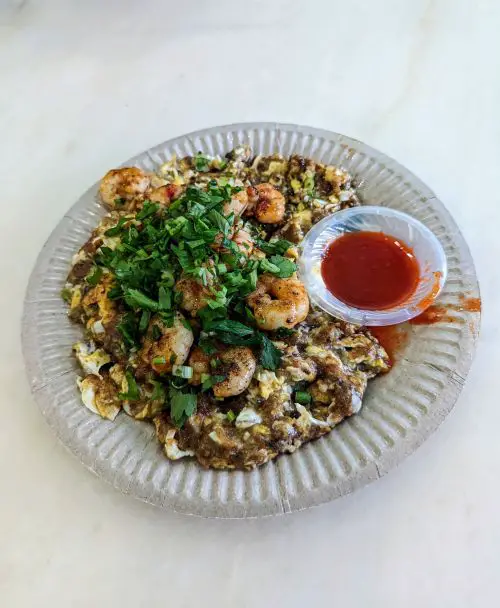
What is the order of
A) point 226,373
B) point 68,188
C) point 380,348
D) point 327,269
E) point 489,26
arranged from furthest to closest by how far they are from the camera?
1. point 489,26
2. point 68,188
3. point 327,269
4. point 380,348
5. point 226,373

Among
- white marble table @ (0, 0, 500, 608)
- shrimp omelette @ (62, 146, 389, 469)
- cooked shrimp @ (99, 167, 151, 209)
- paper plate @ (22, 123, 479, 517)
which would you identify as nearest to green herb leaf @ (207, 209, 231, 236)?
shrimp omelette @ (62, 146, 389, 469)

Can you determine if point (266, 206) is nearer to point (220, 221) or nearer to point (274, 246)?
point (274, 246)

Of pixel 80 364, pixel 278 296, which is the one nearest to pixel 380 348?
pixel 278 296

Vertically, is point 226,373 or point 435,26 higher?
point 435,26

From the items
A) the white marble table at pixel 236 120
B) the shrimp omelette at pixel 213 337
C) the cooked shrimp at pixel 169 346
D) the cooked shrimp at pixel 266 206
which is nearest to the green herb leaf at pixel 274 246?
the shrimp omelette at pixel 213 337

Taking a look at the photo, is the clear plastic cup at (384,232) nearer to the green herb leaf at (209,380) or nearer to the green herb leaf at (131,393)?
the green herb leaf at (209,380)

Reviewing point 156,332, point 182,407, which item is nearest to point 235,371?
point 182,407

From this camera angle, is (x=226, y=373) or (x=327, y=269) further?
(x=327, y=269)

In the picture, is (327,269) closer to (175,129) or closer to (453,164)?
(453,164)
